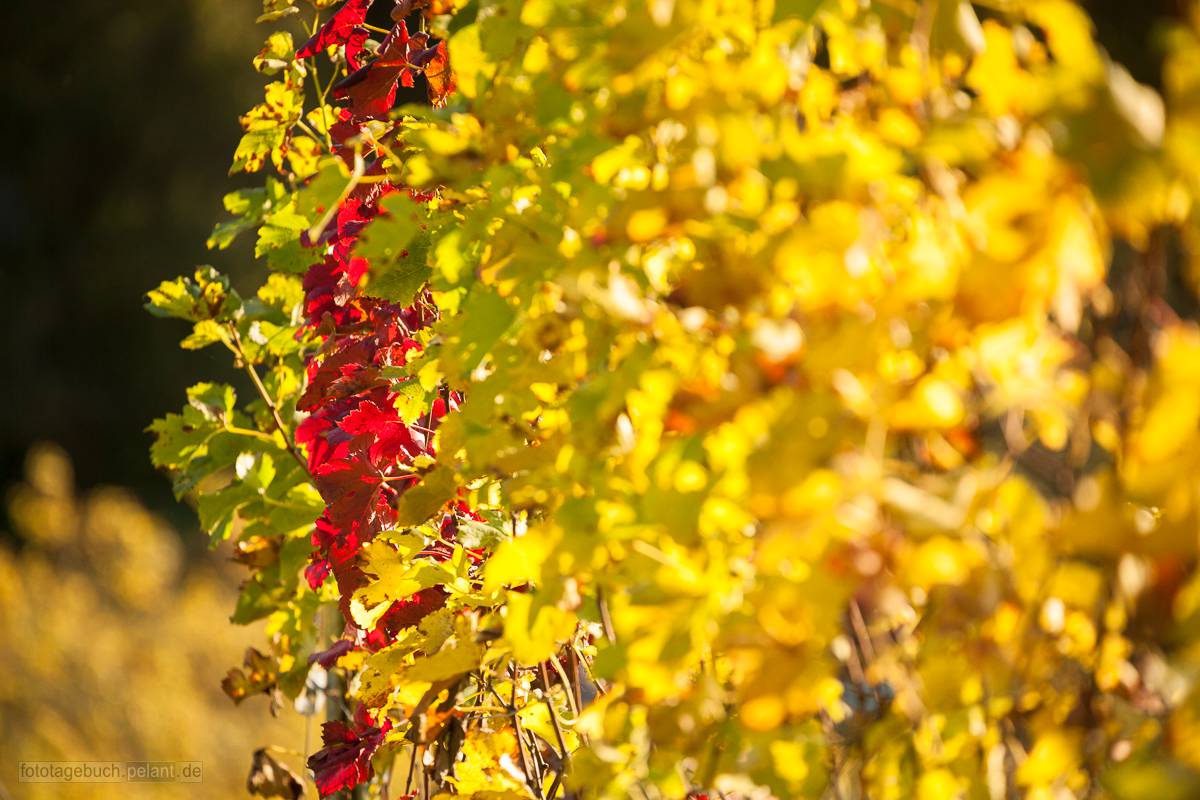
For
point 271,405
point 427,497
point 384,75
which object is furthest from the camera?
point 271,405

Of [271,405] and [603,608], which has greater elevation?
[603,608]

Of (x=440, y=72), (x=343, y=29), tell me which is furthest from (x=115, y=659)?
(x=440, y=72)

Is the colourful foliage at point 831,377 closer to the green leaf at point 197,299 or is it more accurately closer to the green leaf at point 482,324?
the green leaf at point 482,324

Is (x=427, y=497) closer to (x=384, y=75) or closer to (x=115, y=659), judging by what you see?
(x=384, y=75)

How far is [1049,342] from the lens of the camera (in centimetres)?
66

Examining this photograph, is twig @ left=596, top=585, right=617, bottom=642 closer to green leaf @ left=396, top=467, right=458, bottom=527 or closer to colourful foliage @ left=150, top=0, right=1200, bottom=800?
colourful foliage @ left=150, top=0, right=1200, bottom=800

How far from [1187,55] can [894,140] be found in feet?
0.55

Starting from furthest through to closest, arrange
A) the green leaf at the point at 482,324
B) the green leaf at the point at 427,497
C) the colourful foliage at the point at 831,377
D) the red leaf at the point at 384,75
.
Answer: the red leaf at the point at 384,75 → the green leaf at the point at 427,497 → the green leaf at the point at 482,324 → the colourful foliage at the point at 831,377

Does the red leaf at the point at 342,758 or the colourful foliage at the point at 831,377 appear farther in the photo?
the red leaf at the point at 342,758

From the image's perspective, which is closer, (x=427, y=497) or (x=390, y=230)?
(x=390, y=230)

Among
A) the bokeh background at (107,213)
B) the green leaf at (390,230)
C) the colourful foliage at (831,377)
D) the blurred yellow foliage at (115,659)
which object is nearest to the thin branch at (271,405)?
the colourful foliage at (831,377)

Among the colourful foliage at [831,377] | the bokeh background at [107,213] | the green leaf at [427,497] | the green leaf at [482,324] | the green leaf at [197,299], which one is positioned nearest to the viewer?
the colourful foliage at [831,377]

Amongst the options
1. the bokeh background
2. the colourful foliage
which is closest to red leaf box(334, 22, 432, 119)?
the colourful foliage

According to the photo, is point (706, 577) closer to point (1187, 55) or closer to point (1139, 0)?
point (1187, 55)
